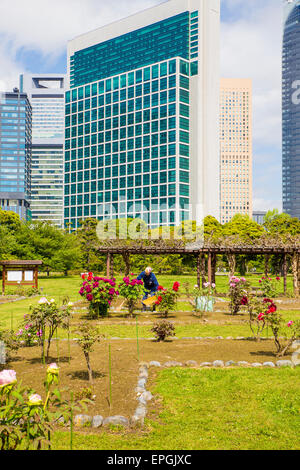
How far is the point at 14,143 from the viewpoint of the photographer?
177m

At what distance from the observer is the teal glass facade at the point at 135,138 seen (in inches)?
4365

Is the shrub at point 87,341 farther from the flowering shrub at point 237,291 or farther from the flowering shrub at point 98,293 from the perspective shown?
the flowering shrub at point 237,291

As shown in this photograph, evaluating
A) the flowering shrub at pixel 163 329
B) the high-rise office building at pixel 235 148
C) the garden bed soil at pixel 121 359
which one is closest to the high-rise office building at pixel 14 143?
the high-rise office building at pixel 235 148

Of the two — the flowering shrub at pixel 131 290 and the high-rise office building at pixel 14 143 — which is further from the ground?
the high-rise office building at pixel 14 143

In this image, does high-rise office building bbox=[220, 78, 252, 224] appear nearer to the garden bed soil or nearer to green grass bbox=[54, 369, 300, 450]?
the garden bed soil

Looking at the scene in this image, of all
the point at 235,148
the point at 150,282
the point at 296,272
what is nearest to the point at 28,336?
the point at 150,282

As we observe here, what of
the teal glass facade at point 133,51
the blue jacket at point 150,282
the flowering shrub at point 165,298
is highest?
the teal glass facade at point 133,51

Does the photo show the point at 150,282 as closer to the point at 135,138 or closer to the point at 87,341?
the point at 87,341

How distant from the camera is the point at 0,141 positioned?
576ft

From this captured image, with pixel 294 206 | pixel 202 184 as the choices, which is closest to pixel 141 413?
pixel 202 184

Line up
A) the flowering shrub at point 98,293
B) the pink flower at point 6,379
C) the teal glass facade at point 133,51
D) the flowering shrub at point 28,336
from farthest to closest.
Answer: the teal glass facade at point 133,51
the flowering shrub at point 98,293
the flowering shrub at point 28,336
the pink flower at point 6,379

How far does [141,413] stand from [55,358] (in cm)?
342

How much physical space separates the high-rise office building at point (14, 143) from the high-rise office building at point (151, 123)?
45.8 m

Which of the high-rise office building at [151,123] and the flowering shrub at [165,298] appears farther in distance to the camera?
the high-rise office building at [151,123]
